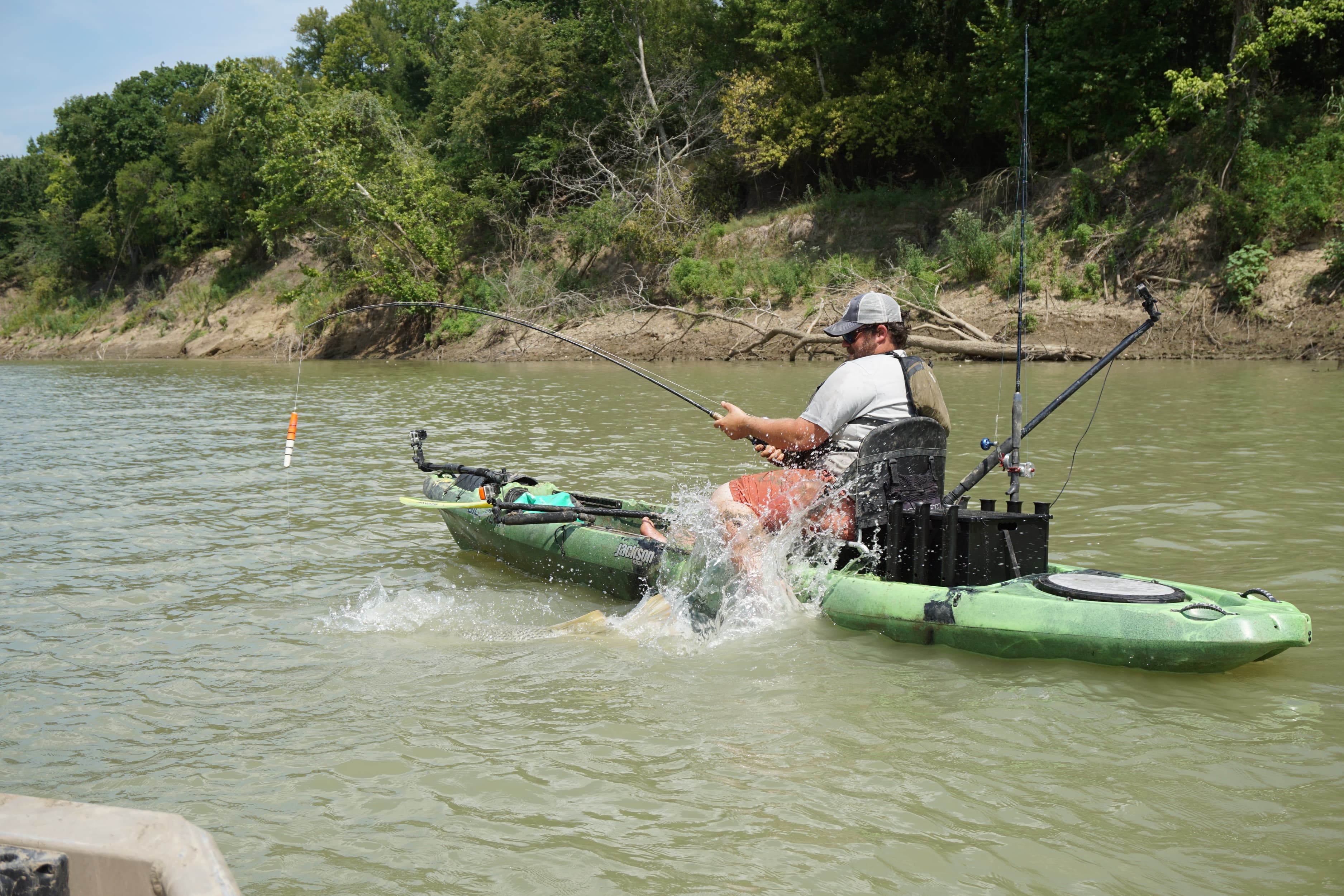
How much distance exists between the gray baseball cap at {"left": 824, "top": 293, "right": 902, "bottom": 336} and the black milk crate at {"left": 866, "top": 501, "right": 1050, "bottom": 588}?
0.89 m

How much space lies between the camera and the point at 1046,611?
170 inches

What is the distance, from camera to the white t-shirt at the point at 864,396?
4844 millimetres

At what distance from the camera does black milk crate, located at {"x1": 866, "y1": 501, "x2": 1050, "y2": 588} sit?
4.70 m

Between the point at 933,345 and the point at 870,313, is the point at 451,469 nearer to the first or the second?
the point at 870,313

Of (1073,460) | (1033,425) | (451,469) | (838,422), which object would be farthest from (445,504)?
(1073,460)

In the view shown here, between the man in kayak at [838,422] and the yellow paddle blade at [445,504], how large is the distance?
5.94 ft

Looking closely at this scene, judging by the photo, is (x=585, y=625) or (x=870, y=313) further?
(x=585, y=625)

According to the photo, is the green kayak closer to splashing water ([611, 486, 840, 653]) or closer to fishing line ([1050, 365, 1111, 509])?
splashing water ([611, 486, 840, 653])

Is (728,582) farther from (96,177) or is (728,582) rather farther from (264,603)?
(96,177)

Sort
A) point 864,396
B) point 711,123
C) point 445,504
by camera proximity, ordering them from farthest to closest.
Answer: point 711,123, point 445,504, point 864,396

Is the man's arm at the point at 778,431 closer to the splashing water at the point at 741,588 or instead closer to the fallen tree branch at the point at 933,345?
the splashing water at the point at 741,588

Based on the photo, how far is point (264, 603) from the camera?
565 centimetres

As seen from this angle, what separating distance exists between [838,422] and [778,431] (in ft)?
1.01

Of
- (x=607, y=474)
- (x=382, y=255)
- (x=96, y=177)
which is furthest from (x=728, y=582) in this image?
(x=96, y=177)
